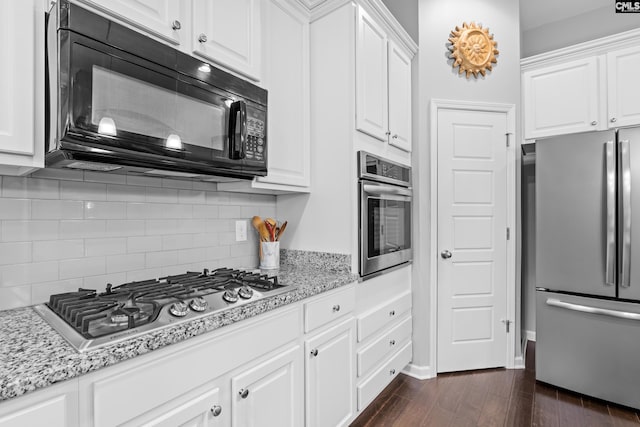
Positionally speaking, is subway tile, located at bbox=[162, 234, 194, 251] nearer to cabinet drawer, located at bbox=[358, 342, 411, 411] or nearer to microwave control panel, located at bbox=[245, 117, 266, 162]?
microwave control panel, located at bbox=[245, 117, 266, 162]

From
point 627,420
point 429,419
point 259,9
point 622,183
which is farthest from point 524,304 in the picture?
point 259,9

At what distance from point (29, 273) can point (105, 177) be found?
44 cm

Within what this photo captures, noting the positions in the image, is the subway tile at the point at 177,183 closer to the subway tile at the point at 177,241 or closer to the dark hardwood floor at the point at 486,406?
the subway tile at the point at 177,241

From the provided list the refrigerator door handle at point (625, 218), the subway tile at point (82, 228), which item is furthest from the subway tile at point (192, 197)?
the refrigerator door handle at point (625, 218)

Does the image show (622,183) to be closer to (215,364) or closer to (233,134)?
(233,134)

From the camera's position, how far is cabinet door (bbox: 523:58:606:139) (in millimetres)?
2750

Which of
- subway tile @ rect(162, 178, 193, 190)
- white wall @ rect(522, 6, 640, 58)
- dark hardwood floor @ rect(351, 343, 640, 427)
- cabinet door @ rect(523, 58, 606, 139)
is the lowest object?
dark hardwood floor @ rect(351, 343, 640, 427)

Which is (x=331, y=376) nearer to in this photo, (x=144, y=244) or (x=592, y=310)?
(x=144, y=244)

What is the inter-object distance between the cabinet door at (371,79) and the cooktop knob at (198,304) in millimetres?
1296

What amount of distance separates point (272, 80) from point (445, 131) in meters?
1.52

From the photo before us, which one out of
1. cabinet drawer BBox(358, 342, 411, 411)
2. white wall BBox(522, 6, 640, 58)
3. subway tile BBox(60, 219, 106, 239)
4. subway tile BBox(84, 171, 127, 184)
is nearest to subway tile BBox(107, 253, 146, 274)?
subway tile BBox(60, 219, 106, 239)

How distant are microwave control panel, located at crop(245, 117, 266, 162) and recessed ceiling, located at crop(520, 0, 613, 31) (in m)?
2.98

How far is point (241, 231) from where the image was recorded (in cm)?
201

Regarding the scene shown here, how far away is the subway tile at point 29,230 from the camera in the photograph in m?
1.17
